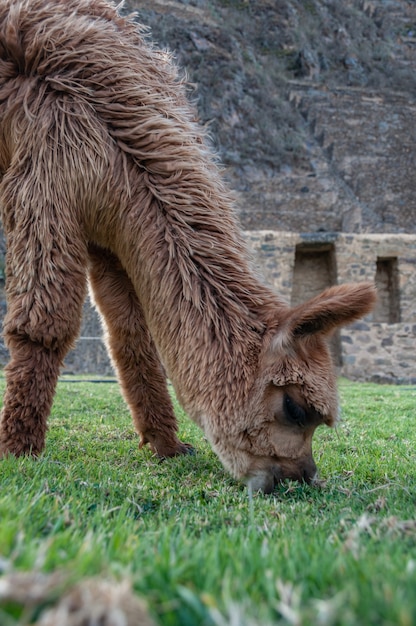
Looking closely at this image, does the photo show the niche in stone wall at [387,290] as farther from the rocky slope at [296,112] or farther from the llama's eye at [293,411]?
the llama's eye at [293,411]

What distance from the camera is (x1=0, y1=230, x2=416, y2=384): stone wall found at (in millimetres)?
14102

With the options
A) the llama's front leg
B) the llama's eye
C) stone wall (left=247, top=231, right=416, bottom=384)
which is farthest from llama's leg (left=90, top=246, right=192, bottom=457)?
stone wall (left=247, top=231, right=416, bottom=384)

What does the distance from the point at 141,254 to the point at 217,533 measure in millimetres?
1591

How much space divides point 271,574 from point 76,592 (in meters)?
0.34

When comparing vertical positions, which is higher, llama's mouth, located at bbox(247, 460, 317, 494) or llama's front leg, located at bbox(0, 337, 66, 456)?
llama's front leg, located at bbox(0, 337, 66, 456)

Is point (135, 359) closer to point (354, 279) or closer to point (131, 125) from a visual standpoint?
point (131, 125)

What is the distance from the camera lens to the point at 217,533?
1539 millimetres

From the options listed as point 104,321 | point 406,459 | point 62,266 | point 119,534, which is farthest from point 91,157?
point 406,459

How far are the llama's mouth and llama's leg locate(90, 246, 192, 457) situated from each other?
0.97 meters

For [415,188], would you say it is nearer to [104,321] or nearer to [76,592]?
[104,321]

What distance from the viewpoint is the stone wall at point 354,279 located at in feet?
46.3

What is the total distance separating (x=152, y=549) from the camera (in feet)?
3.64

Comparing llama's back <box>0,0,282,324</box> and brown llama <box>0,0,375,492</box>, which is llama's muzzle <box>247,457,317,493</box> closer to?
brown llama <box>0,0,375,492</box>

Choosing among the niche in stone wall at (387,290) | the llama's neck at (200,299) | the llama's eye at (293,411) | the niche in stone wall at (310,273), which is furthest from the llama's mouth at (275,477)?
the niche in stone wall at (310,273)
